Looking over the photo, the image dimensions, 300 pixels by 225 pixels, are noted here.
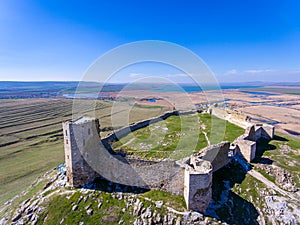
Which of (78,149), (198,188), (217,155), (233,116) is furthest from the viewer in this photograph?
(233,116)

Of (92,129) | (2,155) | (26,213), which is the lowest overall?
(2,155)

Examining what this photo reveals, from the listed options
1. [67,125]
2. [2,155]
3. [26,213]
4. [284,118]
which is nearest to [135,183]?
[67,125]

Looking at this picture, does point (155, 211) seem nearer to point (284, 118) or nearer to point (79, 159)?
point (79, 159)

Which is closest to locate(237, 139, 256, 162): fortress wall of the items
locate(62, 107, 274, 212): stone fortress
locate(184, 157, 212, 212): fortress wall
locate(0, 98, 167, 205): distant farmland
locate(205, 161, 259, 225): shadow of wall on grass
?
locate(62, 107, 274, 212): stone fortress

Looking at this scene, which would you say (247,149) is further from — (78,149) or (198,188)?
(78,149)

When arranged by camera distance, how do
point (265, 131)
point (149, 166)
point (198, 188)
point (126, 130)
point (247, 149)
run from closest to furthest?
point (198, 188) < point (149, 166) < point (247, 149) < point (126, 130) < point (265, 131)

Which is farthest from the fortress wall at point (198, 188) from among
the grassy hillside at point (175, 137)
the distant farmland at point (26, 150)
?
the distant farmland at point (26, 150)

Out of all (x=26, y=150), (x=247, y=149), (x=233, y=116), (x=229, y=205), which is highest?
(x=233, y=116)

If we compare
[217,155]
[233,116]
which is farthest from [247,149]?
[233,116]

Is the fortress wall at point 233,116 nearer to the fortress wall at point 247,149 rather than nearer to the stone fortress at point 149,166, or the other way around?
the fortress wall at point 247,149
